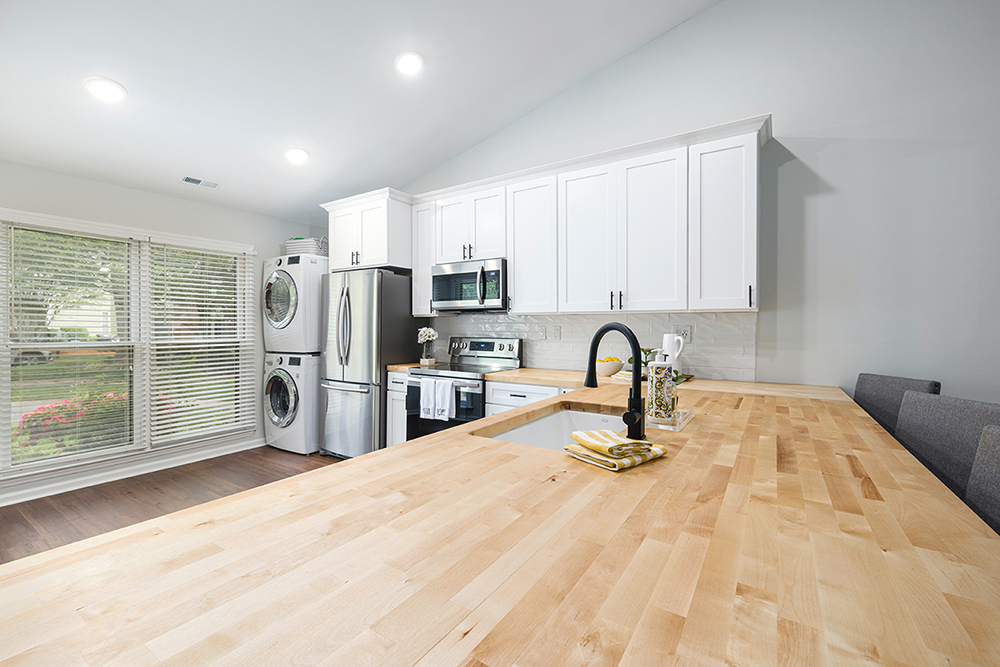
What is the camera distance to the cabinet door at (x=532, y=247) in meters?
3.20

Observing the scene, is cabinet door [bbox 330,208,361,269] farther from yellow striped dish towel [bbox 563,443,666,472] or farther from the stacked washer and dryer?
yellow striped dish towel [bbox 563,443,666,472]

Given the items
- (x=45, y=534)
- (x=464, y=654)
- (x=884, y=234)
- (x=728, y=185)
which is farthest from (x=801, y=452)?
(x=45, y=534)

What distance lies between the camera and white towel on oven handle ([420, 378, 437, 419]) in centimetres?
334

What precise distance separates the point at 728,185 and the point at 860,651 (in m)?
2.61

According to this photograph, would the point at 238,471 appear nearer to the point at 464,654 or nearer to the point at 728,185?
the point at 464,654

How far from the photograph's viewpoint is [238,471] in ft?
12.2

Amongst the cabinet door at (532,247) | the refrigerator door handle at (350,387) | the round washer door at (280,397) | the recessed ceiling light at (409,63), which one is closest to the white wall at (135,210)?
the round washer door at (280,397)

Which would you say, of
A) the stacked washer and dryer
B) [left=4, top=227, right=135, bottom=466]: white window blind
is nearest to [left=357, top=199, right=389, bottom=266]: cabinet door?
the stacked washer and dryer

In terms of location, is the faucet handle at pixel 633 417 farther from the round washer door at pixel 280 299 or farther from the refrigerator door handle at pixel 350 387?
the round washer door at pixel 280 299

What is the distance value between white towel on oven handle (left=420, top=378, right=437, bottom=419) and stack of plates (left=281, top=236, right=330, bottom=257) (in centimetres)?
198

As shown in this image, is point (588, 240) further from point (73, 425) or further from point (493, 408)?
point (73, 425)

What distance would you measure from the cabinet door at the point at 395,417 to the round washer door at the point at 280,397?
1.05 metres

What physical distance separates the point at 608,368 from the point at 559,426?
Result: 128 centimetres

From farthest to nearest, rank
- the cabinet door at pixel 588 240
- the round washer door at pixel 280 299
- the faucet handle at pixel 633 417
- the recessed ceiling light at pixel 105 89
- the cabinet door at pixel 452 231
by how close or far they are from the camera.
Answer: the round washer door at pixel 280 299
the cabinet door at pixel 452 231
the cabinet door at pixel 588 240
the recessed ceiling light at pixel 105 89
the faucet handle at pixel 633 417
